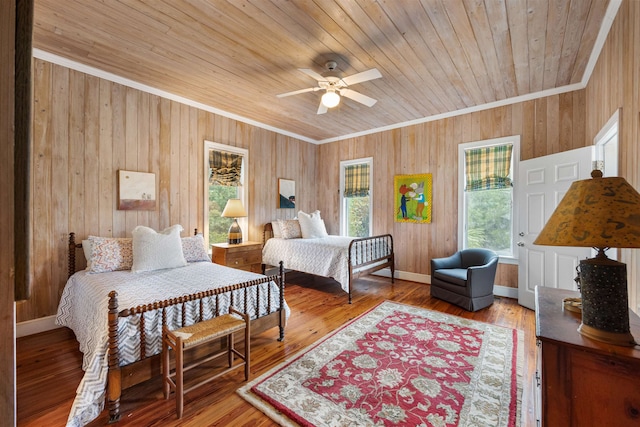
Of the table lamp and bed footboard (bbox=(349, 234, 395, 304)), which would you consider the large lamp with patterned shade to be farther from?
the table lamp

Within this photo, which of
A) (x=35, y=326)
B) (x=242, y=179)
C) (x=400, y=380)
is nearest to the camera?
(x=400, y=380)

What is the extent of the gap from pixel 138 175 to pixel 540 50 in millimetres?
4600

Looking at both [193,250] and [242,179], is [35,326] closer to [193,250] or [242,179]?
[193,250]

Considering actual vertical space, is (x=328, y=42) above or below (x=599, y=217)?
above

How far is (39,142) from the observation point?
9.49ft

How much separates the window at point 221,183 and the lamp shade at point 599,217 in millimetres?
4100

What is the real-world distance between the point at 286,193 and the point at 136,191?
8.37 feet

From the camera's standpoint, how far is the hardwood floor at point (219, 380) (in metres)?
1.80

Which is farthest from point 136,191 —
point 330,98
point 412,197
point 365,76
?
point 412,197

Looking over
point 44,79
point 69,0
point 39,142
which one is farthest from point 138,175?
point 69,0

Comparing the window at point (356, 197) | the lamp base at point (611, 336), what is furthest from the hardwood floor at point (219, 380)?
the window at point (356, 197)

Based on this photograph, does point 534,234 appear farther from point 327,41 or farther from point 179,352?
point 179,352

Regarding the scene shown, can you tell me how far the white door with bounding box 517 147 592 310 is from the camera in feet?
10.1

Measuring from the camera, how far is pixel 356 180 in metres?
5.68
